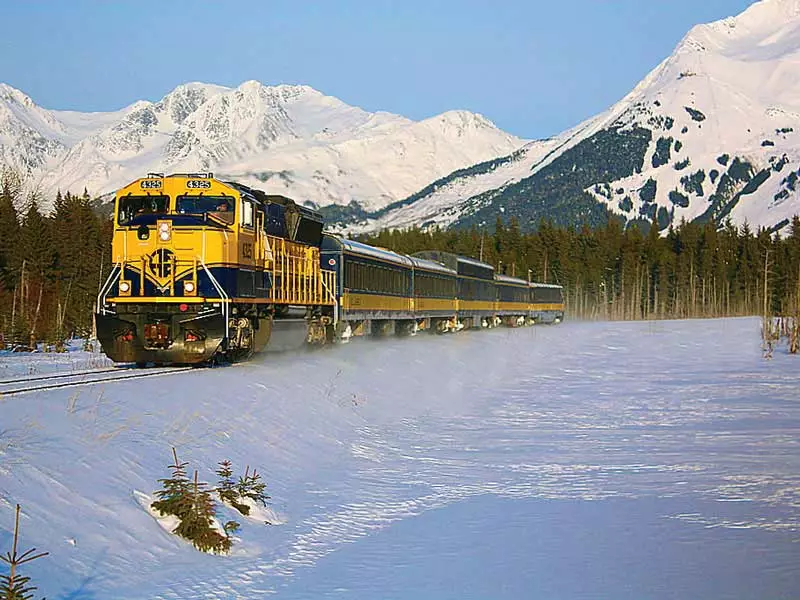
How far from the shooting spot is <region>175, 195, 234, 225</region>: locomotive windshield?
23141 mm

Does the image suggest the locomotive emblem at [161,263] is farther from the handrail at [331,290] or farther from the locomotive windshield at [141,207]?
the handrail at [331,290]

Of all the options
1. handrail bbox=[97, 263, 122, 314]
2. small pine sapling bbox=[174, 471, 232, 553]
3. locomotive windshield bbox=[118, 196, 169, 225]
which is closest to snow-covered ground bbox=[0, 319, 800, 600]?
small pine sapling bbox=[174, 471, 232, 553]

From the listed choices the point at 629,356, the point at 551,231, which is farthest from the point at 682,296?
the point at 629,356

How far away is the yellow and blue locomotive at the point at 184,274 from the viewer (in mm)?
21875

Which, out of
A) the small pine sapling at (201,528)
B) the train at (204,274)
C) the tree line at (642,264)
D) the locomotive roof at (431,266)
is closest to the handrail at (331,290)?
the train at (204,274)

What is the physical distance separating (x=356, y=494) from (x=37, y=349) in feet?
73.2

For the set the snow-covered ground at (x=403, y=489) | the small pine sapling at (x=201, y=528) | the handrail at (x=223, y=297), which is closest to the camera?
the snow-covered ground at (x=403, y=489)

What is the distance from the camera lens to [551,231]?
14038 centimetres

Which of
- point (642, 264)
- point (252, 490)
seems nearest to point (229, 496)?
point (252, 490)

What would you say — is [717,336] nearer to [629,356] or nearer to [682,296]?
[629,356]

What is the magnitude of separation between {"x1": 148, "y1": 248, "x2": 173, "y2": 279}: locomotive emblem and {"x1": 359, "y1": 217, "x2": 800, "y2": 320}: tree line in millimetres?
107291

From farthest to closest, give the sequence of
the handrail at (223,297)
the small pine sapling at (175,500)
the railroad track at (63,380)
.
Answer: the handrail at (223,297)
the railroad track at (63,380)
the small pine sapling at (175,500)

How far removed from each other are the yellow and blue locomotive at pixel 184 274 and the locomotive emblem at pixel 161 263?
0.07 feet

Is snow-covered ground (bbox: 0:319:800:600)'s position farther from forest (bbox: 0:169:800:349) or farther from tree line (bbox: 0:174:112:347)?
forest (bbox: 0:169:800:349)
